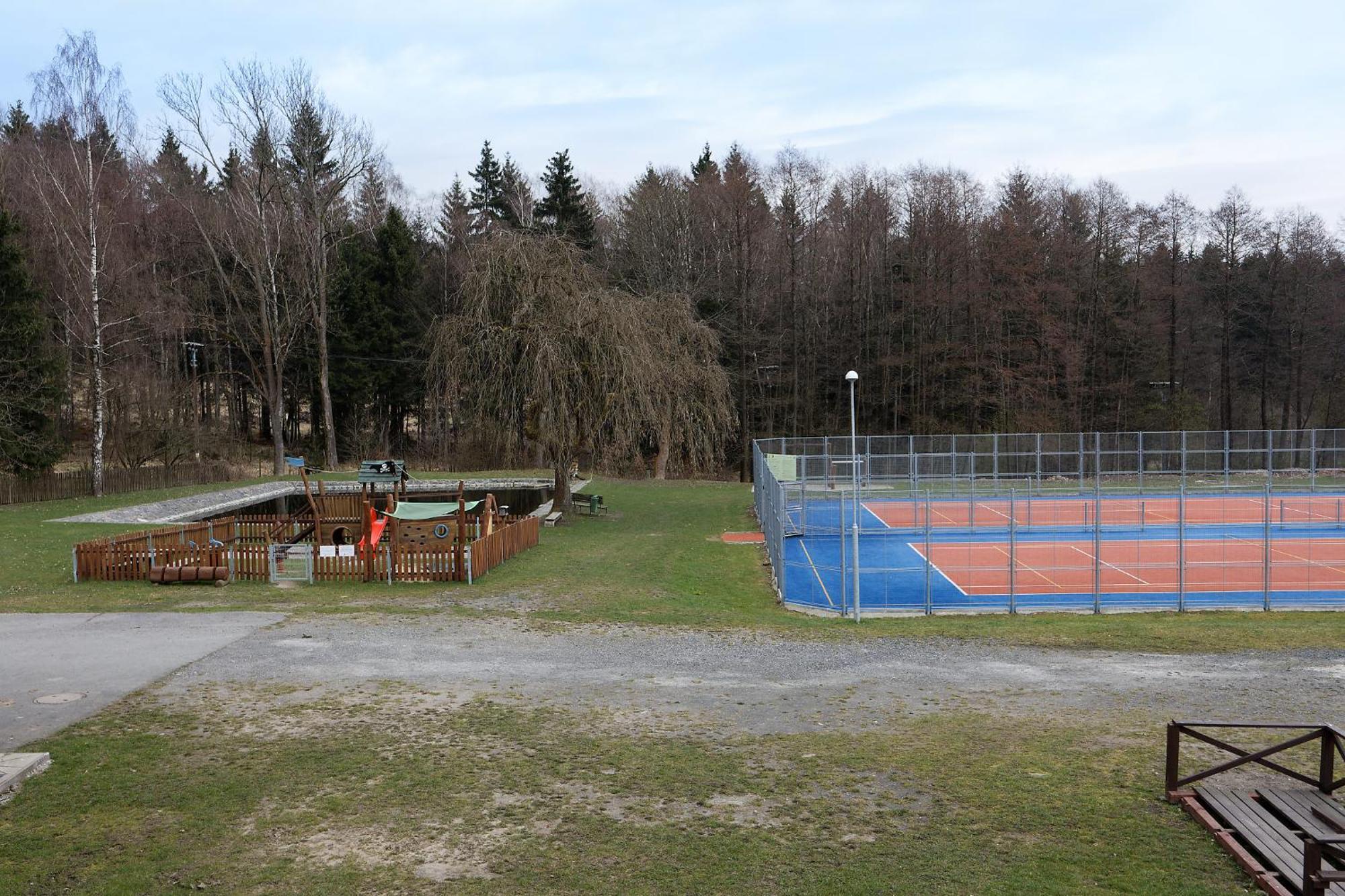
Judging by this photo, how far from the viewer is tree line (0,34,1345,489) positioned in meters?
51.5

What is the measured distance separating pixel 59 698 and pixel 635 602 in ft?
34.7

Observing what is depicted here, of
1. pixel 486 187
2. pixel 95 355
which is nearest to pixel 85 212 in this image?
pixel 95 355

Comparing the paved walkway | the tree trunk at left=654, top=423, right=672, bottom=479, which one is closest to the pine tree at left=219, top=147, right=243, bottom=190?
the tree trunk at left=654, top=423, right=672, bottom=479

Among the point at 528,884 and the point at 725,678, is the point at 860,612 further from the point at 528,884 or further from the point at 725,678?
the point at 528,884

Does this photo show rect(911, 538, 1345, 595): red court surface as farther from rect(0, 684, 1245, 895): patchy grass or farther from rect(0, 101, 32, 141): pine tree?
rect(0, 101, 32, 141): pine tree

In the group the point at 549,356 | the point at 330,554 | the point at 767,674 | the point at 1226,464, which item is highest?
the point at 549,356

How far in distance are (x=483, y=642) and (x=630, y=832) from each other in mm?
7665

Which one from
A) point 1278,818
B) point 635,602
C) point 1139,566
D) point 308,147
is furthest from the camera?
point 308,147

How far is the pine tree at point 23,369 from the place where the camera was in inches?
1457

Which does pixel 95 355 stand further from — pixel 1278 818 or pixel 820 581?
pixel 1278 818

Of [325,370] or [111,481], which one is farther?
[325,370]

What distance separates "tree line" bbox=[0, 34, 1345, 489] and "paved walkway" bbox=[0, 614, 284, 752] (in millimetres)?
32398

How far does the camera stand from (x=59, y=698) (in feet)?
38.1

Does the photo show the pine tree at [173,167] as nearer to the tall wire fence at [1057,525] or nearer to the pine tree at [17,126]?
the pine tree at [17,126]
